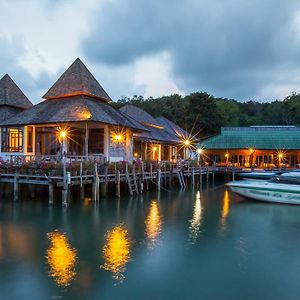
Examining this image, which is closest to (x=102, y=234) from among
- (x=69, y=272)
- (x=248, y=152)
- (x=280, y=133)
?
(x=69, y=272)

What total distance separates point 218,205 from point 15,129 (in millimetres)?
15441

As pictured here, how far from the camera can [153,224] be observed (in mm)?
16750

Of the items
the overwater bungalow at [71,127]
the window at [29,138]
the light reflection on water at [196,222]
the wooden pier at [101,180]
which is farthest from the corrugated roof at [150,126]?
the light reflection on water at [196,222]

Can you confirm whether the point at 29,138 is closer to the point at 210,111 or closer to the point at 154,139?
the point at 154,139

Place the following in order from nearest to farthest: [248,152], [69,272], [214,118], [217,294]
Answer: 1. [217,294]
2. [69,272]
3. [248,152]
4. [214,118]

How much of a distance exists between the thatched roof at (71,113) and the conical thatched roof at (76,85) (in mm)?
386

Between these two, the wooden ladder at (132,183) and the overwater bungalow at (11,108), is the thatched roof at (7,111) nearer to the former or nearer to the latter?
the overwater bungalow at (11,108)

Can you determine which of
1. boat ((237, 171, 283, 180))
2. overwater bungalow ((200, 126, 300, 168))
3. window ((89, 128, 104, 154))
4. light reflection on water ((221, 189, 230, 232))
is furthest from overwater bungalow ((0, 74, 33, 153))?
overwater bungalow ((200, 126, 300, 168))

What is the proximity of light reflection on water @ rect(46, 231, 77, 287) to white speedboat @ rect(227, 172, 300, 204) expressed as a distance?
45.8ft

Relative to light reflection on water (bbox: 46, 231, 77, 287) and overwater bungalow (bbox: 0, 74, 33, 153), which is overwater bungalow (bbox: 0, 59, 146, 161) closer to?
overwater bungalow (bbox: 0, 74, 33, 153)

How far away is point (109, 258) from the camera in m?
11.4

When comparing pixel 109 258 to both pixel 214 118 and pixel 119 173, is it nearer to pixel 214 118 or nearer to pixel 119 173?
pixel 119 173

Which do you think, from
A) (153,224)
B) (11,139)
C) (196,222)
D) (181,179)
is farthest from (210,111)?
(153,224)

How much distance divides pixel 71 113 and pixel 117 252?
14743 millimetres
